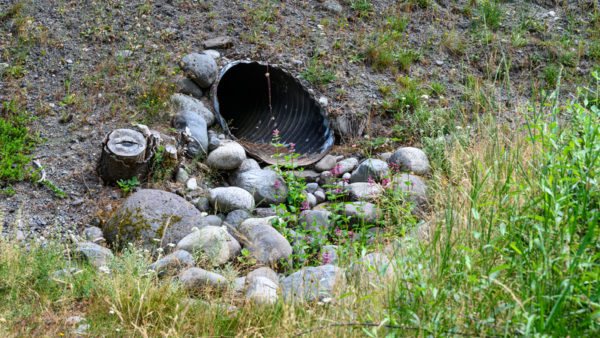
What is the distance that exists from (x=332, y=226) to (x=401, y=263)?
2212 mm

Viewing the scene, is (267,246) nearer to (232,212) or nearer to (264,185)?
(232,212)

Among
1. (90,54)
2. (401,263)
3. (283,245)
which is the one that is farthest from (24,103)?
(401,263)

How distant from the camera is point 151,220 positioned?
4434 millimetres

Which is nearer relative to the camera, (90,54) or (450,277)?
(450,277)

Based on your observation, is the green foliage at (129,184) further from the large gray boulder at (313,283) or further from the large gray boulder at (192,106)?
the large gray boulder at (313,283)

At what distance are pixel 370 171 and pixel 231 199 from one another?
4.95ft

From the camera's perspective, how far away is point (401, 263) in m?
2.21

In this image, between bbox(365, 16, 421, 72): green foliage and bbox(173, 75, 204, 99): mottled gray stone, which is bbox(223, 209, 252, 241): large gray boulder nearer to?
bbox(173, 75, 204, 99): mottled gray stone

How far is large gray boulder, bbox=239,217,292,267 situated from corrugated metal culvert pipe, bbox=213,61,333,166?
1.92 m

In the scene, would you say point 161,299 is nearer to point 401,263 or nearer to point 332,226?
point 401,263

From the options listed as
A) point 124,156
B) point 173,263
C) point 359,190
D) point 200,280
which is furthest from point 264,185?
point 200,280

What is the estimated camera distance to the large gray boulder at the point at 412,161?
215 inches

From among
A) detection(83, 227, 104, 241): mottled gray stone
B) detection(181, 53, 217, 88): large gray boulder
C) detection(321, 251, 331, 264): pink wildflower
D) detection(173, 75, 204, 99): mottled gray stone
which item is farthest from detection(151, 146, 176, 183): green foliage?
detection(321, 251, 331, 264): pink wildflower

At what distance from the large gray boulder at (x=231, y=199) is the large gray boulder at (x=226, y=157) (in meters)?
0.53
